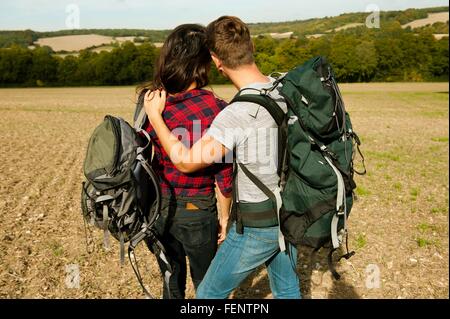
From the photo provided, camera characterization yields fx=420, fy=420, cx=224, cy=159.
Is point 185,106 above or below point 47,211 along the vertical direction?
above

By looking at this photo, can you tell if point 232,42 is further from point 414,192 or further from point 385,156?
point 385,156

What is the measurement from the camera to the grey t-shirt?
2.13 meters

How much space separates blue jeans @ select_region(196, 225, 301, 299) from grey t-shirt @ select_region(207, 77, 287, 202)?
0.71ft

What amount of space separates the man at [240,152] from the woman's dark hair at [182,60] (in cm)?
10

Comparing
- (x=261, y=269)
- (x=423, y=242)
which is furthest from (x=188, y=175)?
(x=423, y=242)

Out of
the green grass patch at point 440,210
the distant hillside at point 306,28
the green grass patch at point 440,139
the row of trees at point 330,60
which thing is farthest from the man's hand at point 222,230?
the distant hillside at point 306,28

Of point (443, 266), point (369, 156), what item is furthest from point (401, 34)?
point (443, 266)

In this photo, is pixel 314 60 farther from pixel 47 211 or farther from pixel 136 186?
pixel 47 211

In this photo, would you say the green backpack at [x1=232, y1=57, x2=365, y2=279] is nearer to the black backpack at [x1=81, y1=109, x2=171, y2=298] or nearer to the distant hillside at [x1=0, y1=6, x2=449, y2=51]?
the black backpack at [x1=81, y1=109, x2=171, y2=298]

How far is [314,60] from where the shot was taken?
240 centimetres

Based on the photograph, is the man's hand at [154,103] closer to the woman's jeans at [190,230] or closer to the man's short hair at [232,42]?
the man's short hair at [232,42]

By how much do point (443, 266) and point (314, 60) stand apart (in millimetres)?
4463

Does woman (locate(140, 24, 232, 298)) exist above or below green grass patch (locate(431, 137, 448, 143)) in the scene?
above

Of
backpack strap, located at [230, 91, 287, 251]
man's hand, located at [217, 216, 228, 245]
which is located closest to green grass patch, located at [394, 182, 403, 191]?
man's hand, located at [217, 216, 228, 245]
